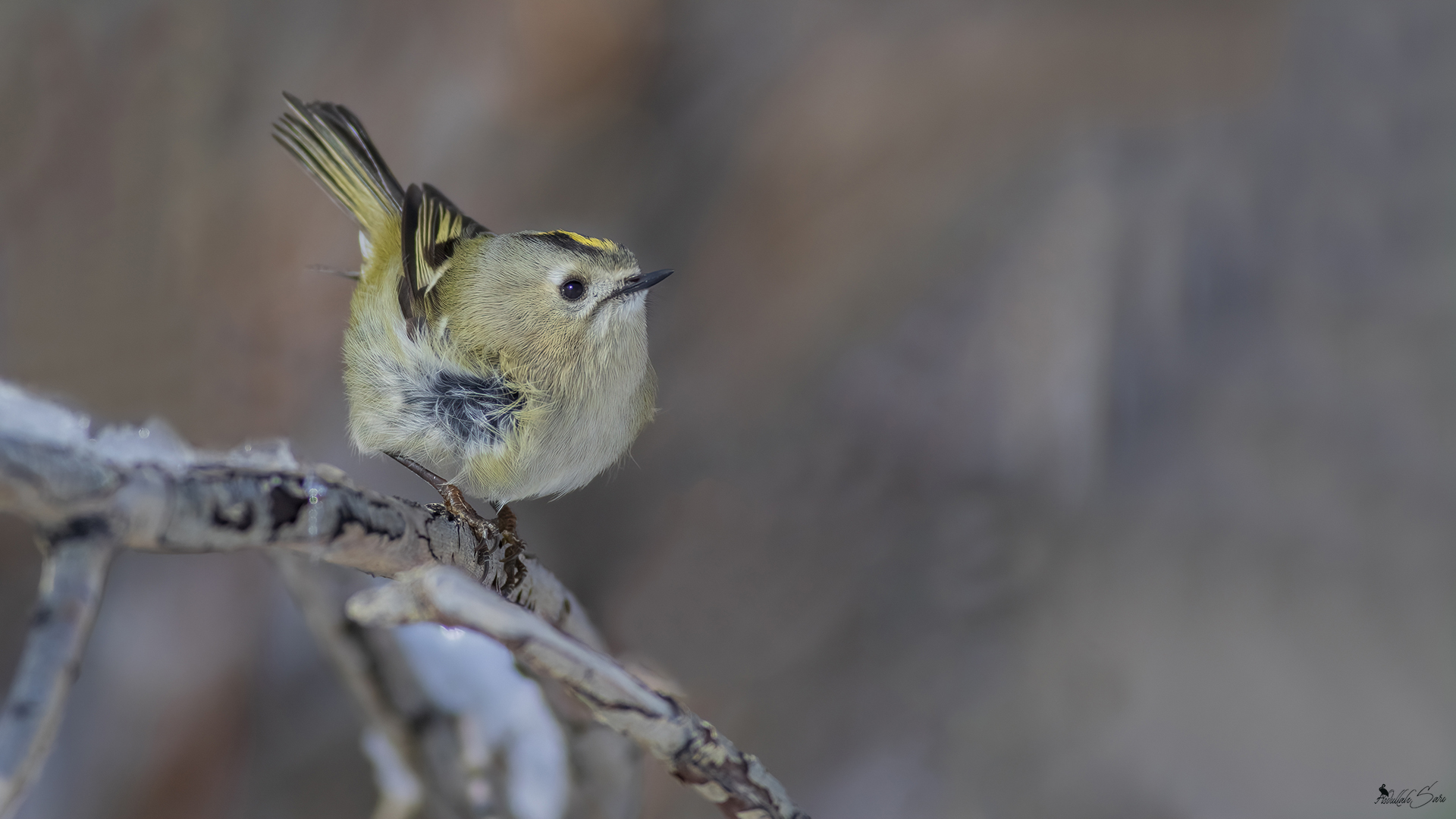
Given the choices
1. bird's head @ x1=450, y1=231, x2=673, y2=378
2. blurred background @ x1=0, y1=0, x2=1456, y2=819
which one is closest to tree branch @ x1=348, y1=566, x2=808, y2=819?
bird's head @ x1=450, y1=231, x2=673, y2=378

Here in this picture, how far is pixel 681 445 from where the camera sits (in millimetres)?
1228

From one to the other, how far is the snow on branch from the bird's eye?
31 cm

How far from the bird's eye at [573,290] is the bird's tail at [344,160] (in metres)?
0.21

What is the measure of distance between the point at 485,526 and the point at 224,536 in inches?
12.5

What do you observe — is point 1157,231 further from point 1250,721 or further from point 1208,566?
point 1250,721

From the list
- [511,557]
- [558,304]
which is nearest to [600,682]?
[511,557]

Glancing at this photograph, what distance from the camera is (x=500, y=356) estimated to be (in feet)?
2.14

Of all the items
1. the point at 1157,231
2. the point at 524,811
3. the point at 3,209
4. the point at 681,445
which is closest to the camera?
the point at 524,811

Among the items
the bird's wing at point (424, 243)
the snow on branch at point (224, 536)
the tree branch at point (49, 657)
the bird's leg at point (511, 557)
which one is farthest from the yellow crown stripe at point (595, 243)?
the tree branch at point (49, 657)

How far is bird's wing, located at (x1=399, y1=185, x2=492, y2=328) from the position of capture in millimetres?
691

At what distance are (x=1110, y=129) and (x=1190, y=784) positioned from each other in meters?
0.79

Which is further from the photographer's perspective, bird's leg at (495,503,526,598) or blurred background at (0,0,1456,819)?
blurred background at (0,0,1456,819)

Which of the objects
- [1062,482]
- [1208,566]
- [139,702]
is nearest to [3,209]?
[139,702]

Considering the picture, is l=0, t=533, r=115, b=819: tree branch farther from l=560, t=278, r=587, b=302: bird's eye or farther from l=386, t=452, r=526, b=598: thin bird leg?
l=560, t=278, r=587, b=302: bird's eye
